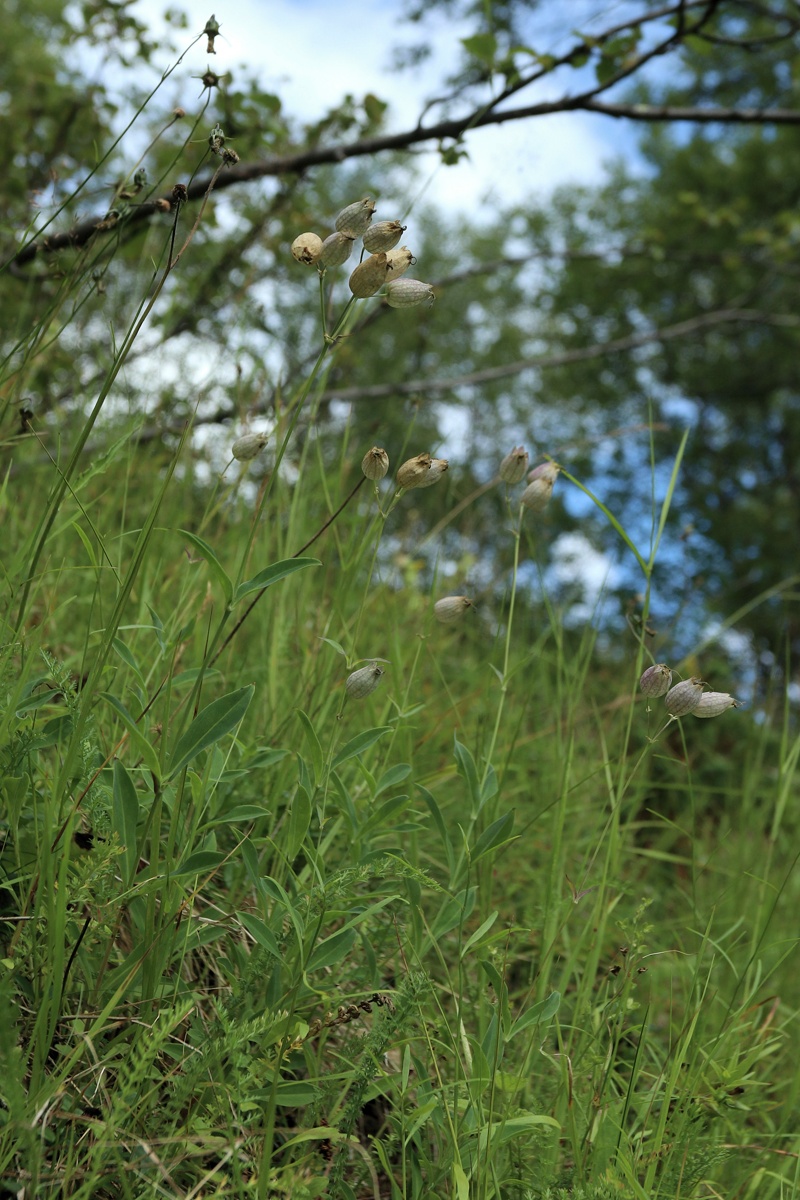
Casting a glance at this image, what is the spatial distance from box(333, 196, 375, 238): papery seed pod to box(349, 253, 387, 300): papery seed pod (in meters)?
0.04

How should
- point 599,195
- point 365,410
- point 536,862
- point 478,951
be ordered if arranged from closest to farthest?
1. point 478,951
2. point 536,862
3. point 365,410
4. point 599,195

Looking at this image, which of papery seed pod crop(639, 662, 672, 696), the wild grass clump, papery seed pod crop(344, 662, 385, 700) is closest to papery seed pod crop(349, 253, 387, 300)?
the wild grass clump

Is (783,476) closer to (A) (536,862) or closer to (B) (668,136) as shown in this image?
(B) (668,136)

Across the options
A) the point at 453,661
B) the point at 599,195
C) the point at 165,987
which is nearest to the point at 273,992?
the point at 165,987

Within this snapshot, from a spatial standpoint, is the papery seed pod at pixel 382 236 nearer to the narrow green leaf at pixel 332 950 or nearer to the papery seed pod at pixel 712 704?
the papery seed pod at pixel 712 704

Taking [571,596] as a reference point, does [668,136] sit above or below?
above

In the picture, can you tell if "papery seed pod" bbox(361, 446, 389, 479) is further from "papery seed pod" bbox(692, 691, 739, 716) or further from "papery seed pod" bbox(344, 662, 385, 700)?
"papery seed pod" bbox(692, 691, 739, 716)

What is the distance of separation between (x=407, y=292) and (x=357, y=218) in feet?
0.35

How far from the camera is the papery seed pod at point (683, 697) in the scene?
1.01 meters

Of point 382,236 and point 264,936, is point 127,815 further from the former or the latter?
point 382,236

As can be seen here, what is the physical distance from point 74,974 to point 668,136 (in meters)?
20.6

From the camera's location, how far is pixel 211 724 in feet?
3.06

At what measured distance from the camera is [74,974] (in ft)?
3.16

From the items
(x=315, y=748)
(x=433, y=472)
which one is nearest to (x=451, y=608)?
(x=433, y=472)
